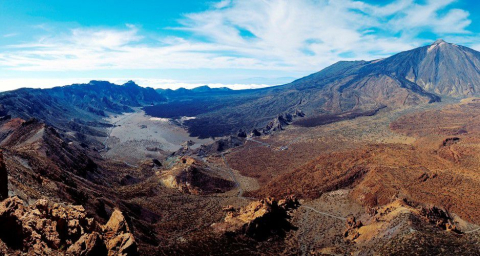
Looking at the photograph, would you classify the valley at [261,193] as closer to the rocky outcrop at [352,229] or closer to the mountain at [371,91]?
the rocky outcrop at [352,229]

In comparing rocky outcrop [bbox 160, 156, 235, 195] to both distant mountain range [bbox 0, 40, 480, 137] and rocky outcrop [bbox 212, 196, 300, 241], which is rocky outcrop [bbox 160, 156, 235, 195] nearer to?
rocky outcrop [bbox 212, 196, 300, 241]

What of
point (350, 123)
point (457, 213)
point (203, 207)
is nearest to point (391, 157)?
point (457, 213)

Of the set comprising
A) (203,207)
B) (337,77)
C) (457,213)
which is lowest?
(203,207)

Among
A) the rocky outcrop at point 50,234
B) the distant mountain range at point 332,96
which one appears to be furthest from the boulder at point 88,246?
the distant mountain range at point 332,96

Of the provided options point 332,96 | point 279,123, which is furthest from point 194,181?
point 332,96

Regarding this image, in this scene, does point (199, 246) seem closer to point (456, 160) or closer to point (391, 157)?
point (391, 157)

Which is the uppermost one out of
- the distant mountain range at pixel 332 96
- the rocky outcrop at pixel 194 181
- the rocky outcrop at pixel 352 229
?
the distant mountain range at pixel 332 96

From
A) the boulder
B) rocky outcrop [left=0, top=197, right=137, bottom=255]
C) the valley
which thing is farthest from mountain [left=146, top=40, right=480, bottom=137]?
the boulder
